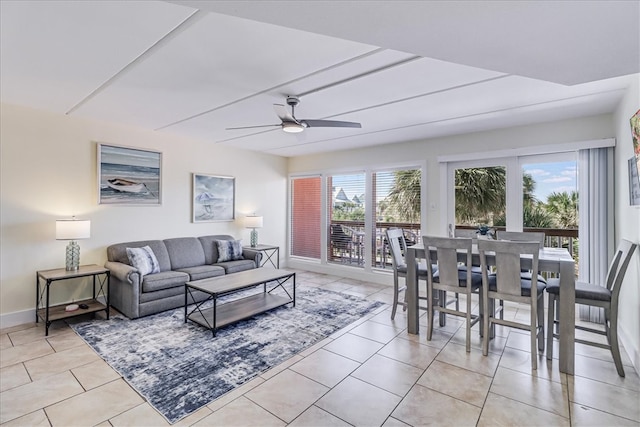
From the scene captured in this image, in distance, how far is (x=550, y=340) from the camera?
2.74m

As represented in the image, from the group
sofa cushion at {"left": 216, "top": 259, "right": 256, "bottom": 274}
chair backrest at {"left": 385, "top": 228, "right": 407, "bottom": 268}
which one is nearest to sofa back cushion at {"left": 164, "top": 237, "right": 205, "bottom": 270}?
sofa cushion at {"left": 216, "top": 259, "right": 256, "bottom": 274}

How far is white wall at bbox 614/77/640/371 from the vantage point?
2631mm

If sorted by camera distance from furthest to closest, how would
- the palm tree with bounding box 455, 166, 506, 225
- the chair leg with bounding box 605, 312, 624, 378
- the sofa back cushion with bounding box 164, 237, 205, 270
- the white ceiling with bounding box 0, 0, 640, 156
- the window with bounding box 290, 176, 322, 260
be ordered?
1. the window with bounding box 290, 176, 322, 260
2. the sofa back cushion with bounding box 164, 237, 205, 270
3. the palm tree with bounding box 455, 166, 506, 225
4. the chair leg with bounding box 605, 312, 624, 378
5. the white ceiling with bounding box 0, 0, 640, 156

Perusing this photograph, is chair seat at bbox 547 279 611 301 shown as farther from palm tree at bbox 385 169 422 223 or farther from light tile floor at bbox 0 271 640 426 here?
palm tree at bbox 385 169 422 223

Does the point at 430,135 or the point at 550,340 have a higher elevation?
the point at 430,135

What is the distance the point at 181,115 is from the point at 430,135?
3640 millimetres

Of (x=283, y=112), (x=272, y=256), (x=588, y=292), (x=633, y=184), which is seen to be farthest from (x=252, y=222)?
(x=633, y=184)

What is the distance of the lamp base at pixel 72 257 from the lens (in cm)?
375

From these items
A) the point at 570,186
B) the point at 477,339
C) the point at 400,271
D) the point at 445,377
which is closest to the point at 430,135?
the point at 570,186

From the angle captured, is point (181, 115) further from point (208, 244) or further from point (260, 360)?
point (260, 360)

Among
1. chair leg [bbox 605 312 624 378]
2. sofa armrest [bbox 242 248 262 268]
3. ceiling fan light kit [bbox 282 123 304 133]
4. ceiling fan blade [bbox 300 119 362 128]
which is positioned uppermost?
ceiling fan blade [bbox 300 119 362 128]

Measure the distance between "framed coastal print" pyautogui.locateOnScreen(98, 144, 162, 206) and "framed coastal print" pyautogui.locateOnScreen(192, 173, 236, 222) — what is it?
646 mm

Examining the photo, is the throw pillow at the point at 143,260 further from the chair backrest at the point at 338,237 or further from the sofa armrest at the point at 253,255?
the chair backrest at the point at 338,237

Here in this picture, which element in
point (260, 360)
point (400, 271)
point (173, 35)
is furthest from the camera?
point (400, 271)
